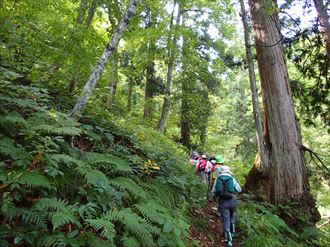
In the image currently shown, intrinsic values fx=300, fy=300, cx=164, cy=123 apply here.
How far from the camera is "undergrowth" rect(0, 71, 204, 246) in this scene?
2973 mm

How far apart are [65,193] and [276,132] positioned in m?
6.50

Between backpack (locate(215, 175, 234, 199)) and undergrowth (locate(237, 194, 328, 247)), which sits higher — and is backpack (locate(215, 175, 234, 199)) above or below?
above

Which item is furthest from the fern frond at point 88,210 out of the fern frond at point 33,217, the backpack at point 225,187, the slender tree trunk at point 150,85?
the slender tree trunk at point 150,85

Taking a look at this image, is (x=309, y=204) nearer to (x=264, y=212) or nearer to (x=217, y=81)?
(x=264, y=212)

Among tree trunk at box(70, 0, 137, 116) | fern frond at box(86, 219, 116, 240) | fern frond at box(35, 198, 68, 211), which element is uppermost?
tree trunk at box(70, 0, 137, 116)

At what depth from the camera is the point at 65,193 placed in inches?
147

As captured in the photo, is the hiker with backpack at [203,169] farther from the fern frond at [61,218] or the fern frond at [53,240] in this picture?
the fern frond at [53,240]

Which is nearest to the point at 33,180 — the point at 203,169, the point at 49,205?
the point at 49,205

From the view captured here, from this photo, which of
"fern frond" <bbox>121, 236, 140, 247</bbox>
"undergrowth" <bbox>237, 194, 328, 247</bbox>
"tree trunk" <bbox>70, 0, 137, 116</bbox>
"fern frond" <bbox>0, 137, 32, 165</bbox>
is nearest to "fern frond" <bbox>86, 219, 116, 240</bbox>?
"fern frond" <bbox>121, 236, 140, 247</bbox>

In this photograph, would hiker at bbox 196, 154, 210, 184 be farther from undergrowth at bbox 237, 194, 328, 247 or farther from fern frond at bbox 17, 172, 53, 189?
fern frond at bbox 17, 172, 53, 189

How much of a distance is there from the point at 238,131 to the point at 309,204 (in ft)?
54.3

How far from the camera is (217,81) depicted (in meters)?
19.9

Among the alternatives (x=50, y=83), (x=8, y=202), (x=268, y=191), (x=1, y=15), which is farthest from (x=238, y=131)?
(x=8, y=202)

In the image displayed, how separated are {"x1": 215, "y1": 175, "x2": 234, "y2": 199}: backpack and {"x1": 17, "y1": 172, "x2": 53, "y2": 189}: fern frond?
155 inches
